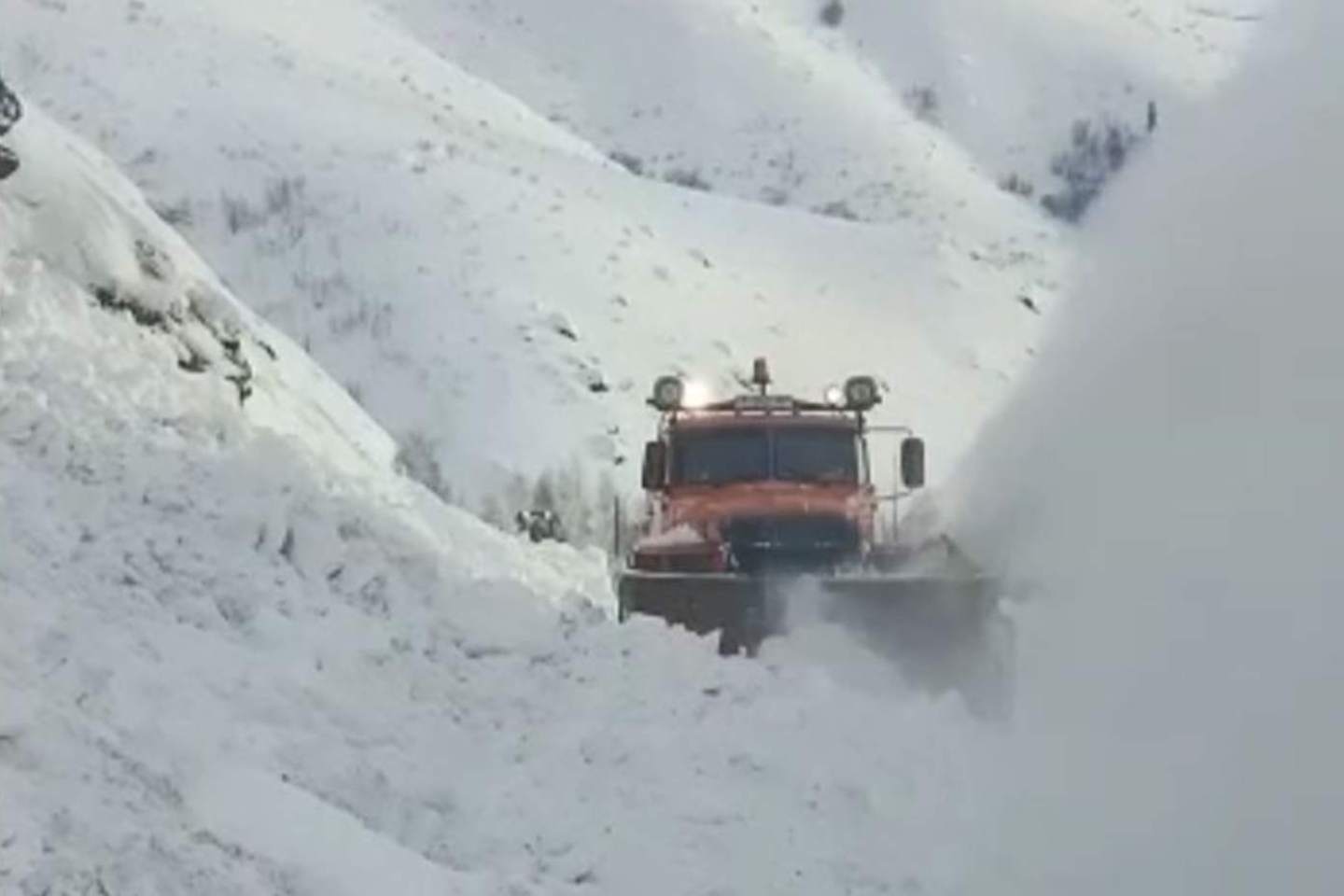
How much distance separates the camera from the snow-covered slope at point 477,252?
39781mm

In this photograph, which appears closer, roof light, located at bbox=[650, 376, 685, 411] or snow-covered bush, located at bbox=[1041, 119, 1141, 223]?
roof light, located at bbox=[650, 376, 685, 411]

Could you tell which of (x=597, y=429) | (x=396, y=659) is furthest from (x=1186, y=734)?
(x=597, y=429)

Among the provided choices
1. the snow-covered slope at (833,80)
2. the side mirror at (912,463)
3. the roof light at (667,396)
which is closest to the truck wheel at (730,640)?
the side mirror at (912,463)

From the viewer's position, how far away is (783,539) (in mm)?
16328

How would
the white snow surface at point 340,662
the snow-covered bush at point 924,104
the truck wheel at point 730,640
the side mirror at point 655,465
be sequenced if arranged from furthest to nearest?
the snow-covered bush at point 924,104 < the side mirror at point 655,465 < the truck wheel at point 730,640 < the white snow surface at point 340,662

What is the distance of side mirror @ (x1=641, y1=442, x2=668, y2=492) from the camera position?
17625 mm

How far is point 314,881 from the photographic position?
8938 mm

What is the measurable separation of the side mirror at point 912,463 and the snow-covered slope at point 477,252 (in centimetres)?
1699

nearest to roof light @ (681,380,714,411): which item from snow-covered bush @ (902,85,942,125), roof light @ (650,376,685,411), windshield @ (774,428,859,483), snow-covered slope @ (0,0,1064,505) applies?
roof light @ (650,376,685,411)

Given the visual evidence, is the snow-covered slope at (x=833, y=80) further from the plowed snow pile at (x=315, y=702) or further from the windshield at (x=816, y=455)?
the plowed snow pile at (x=315, y=702)

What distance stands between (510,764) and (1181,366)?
19.4 ft

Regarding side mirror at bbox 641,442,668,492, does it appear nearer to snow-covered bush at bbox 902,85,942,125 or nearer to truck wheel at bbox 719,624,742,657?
truck wheel at bbox 719,624,742,657

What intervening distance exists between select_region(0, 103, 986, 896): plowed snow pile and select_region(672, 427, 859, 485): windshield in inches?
97.7

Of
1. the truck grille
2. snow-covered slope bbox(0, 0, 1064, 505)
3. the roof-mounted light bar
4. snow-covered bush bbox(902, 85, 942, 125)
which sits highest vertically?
snow-covered bush bbox(902, 85, 942, 125)
